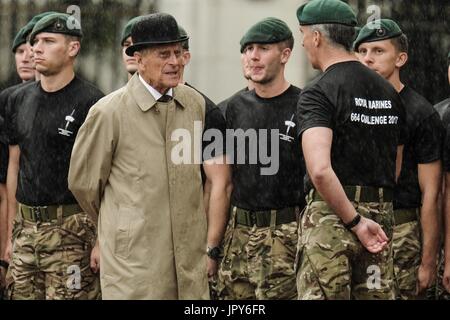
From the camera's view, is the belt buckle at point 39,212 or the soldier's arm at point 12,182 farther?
the soldier's arm at point 12,182

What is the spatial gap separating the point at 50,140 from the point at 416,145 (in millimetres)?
2340

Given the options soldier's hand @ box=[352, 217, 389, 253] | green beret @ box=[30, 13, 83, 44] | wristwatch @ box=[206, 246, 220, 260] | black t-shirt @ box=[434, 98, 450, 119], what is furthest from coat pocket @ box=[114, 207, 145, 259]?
black t-shirt @ box=[434, 98, 450, 119]

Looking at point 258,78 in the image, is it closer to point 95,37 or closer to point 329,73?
point 329,73

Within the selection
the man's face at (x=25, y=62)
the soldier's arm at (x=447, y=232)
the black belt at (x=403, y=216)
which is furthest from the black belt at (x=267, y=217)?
the man's face at (x=25, y=62)

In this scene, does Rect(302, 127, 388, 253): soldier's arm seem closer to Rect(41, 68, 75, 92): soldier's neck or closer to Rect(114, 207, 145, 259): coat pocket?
Rect(114, 207, 145, 259): coat pocket

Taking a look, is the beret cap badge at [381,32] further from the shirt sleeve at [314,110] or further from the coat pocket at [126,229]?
the coat pocket at [126,229]

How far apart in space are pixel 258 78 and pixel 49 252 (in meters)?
1.75

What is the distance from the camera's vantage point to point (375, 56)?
1009cm

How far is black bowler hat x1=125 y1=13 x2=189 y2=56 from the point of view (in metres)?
8.44

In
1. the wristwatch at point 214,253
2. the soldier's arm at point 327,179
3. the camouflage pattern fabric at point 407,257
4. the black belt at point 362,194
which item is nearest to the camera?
the soldier's arm at point 327,179

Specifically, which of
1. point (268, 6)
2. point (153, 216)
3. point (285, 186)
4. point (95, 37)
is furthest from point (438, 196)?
point (95, 37)

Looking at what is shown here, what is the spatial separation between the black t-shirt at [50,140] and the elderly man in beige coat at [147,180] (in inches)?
55.6

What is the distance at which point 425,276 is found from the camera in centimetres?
971

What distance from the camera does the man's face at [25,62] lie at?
38.2 feet
